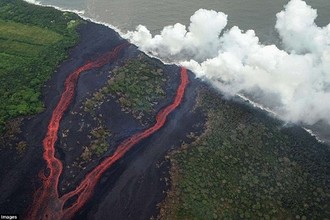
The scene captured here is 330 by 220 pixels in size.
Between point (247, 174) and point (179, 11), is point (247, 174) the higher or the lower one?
the lower one

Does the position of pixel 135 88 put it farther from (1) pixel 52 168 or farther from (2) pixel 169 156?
(1) pixel 52 168

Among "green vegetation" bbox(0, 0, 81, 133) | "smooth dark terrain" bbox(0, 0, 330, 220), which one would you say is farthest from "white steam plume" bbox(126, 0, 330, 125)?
"green vegetation" bbox(0, 0, 81, 133)

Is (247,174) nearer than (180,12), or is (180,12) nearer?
(247,174)

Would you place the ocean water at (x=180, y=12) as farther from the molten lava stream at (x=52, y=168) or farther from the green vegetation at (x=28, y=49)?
the molten lava stream at (x=52, y=168)

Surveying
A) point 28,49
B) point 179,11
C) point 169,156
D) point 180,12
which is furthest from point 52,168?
point 179,11

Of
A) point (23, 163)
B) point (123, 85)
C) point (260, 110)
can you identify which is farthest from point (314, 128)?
point (23, 163)

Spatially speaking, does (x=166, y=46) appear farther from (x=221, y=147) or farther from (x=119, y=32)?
(x=221, y=147)
